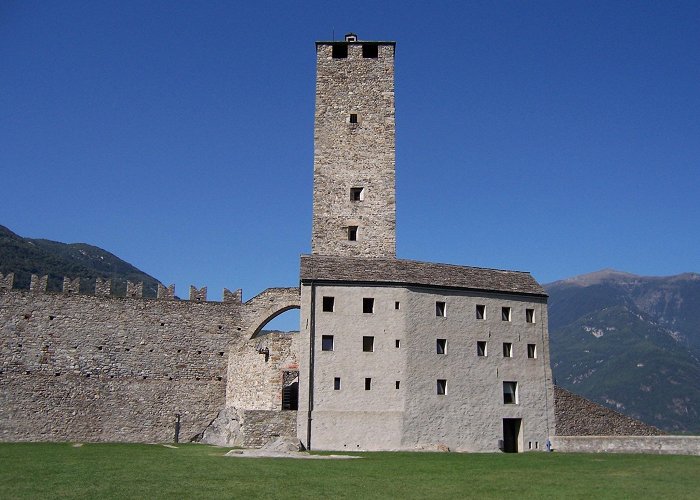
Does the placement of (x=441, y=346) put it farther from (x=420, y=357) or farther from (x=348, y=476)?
(x=348, y=476)

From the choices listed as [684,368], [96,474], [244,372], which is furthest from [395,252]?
[684,368]

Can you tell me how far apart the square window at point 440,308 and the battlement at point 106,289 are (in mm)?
10997

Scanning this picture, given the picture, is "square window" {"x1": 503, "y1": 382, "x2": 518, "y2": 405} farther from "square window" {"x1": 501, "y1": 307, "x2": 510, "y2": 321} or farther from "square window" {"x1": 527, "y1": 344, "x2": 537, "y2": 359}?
"square window" {"x1": 501, "y1": 307, "x2": 510, "y2": 321}

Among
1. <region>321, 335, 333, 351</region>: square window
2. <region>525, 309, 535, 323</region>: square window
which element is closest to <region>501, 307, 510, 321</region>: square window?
<region>525, 309, 535, 323</region>: square window

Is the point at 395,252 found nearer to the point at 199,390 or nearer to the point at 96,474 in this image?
the point at 199,390

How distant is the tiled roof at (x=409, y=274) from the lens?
31.1m

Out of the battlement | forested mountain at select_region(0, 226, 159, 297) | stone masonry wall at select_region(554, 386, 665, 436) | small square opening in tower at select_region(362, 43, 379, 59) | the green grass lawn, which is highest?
small square opening in tower at select_region(362, 43, 379, 59)

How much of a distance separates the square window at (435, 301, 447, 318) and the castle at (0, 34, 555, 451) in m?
0.06

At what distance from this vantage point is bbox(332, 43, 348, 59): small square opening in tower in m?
39.0

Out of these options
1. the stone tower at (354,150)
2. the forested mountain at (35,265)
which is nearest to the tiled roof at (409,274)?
the stone tower at (354,150)

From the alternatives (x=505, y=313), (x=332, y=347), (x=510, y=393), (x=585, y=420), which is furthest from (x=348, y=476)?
(x=585, y=420)

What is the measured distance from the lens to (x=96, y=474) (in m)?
19.5

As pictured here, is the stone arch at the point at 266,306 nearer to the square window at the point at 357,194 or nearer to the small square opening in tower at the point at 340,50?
the square window at the point at 357,194

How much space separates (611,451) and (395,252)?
13473 millimetres
